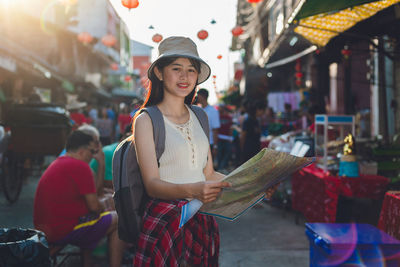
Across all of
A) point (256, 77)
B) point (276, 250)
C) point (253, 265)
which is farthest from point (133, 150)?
point (256, 77)

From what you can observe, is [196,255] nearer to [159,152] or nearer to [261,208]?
[159,152]

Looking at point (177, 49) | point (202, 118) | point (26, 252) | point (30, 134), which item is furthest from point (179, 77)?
point (30, 134)

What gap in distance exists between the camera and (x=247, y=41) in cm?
3319

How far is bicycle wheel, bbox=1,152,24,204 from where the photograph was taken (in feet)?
25.3

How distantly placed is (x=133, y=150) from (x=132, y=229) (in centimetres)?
43

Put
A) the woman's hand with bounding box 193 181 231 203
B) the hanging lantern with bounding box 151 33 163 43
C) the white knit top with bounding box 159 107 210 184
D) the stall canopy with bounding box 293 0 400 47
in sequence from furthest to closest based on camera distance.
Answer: the hanging lantern with bounding box 151 33 163 43 → the stall canopy with bounding box 293 0 400 47 → the white knit top with bounding box 159 107 210 184 → the woman's hand with bounding box 193 181 231 203

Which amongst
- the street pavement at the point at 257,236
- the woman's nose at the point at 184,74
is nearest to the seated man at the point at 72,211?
the street pavement at the point at 257,236

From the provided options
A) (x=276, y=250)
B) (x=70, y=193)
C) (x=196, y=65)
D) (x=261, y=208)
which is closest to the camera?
(x=196, y=65)

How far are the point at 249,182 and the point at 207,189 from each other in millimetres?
252

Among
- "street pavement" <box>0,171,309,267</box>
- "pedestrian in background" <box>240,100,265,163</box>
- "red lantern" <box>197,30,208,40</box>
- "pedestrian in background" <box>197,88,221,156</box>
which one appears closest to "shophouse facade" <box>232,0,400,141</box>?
"pedestrian in background" <box>240,100,265,163</box>

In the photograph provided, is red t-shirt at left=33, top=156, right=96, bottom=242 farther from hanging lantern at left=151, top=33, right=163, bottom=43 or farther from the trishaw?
hanging lantern at left=151, top=33, right=163, bottom=43

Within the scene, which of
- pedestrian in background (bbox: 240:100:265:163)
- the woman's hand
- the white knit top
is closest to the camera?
the woman's hand

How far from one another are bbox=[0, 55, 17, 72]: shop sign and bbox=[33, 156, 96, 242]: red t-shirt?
28.3ft

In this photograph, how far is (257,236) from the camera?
19.1ft
